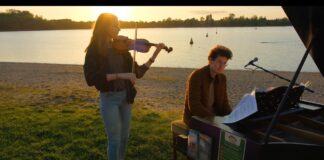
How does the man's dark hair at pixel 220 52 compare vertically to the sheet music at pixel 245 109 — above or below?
above

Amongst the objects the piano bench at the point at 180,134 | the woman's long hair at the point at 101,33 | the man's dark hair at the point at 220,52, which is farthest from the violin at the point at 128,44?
the piano bench at the point at 180,134

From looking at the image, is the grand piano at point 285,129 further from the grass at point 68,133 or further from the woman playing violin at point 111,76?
the grass at point 68,133

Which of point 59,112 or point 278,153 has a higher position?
point 278,153

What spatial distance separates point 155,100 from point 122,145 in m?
7.65

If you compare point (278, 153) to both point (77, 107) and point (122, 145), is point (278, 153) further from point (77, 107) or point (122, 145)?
point (77, 107)

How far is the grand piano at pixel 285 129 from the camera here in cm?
254

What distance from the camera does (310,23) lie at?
2758 mm

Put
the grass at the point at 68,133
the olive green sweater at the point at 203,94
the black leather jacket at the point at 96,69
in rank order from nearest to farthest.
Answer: the black leather jacket at the point at 96,69, the olive green sweater at the point at 203,94, the grass at the point at 68,133

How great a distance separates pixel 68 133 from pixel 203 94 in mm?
3224

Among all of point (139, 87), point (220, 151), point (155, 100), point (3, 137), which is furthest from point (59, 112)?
point (139, 87)

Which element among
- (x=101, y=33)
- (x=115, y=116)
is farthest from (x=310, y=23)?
(x=115, y=116)

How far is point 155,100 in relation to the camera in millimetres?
12195
